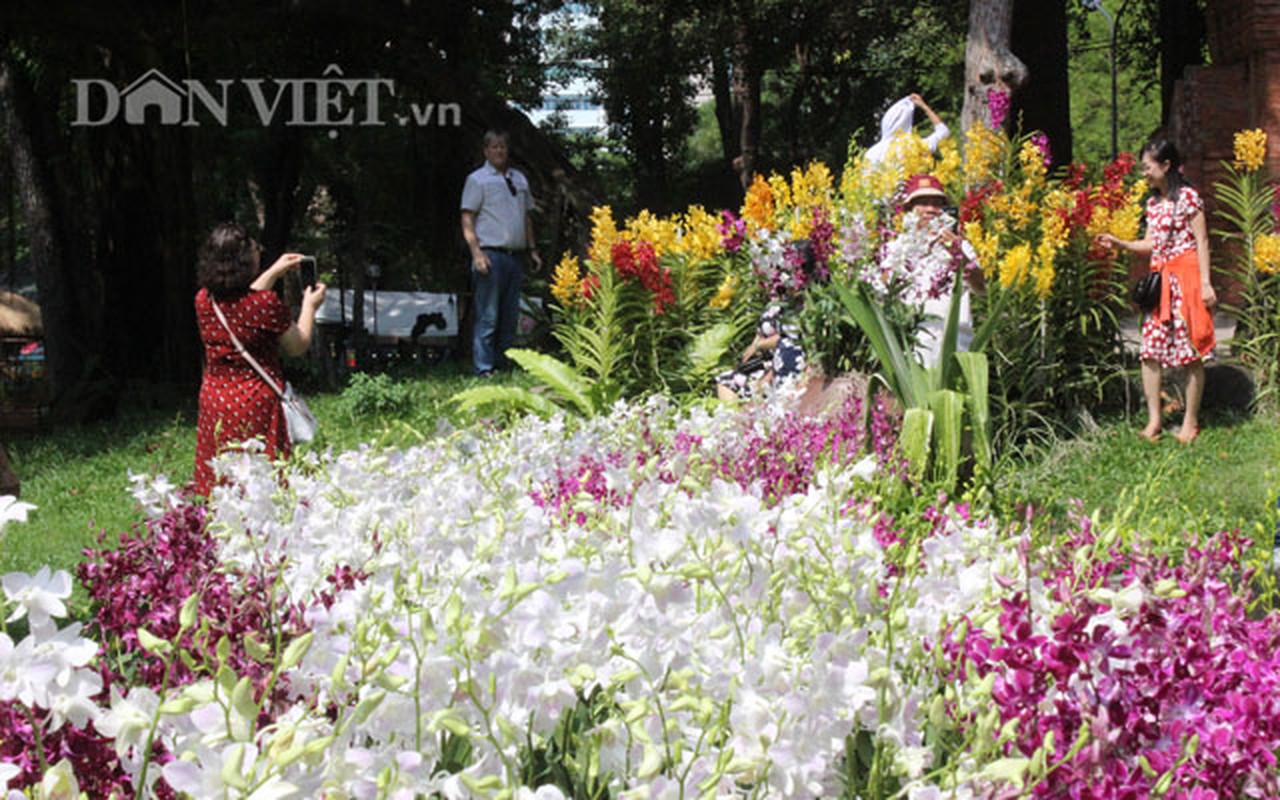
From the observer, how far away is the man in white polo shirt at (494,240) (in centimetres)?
1030

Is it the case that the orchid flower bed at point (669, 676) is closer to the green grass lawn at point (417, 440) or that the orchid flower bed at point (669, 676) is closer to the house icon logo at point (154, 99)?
the green grass lawn at point (417, 440)

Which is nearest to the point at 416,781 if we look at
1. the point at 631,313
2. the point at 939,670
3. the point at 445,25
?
the point at 939,670

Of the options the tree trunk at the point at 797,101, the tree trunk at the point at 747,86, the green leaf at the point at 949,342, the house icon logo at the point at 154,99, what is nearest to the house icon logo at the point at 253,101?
the house icon logo at the point at 154,99

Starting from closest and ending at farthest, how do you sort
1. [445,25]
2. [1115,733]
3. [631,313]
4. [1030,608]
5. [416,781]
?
[416,781] → [1115,733] → [1030,608] → [631,313] → [445,25]

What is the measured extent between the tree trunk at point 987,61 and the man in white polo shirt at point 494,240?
3.30m

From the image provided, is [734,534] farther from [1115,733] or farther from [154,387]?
[154,387]

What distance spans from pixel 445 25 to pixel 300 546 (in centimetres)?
1384

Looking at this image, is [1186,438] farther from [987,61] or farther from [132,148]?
[132,148]

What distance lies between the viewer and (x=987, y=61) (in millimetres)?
9859

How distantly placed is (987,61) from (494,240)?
3.74m

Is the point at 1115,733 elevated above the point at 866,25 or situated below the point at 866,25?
below

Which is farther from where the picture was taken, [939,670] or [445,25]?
[445,25]

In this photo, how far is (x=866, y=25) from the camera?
82.9 feet

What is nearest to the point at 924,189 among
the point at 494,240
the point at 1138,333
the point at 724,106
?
the point at 1138,333
